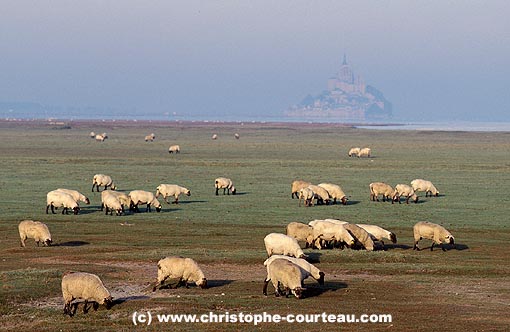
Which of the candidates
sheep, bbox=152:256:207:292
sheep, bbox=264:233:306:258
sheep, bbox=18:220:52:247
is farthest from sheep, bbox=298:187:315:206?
sheep, bbox=152:256:207:292

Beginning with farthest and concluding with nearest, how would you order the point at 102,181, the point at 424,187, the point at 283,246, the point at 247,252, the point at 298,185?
the point at 424,187 → the point at 102,181 → the point at 298,185 → the point at 247,252 → the point at 283,246

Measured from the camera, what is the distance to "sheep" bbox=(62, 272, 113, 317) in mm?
16562

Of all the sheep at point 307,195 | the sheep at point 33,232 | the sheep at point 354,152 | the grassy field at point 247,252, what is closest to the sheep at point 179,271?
the grassy field at point 247,252

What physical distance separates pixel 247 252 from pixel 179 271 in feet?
18.1

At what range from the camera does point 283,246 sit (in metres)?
21.9

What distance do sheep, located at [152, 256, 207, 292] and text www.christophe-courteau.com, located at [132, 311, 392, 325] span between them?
7.69 feet

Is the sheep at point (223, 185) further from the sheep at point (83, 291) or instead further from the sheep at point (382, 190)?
the sheep at point (83, 291)

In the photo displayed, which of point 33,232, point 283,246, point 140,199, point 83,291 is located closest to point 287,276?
point 283,246

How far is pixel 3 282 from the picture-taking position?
18984 millimetres

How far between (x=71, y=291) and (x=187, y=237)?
11258 mm

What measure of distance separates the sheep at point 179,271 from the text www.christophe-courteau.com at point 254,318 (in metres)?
2.34

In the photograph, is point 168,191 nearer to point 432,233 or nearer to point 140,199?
point 140,199

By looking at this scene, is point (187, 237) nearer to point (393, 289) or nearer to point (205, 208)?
point (205, 208)

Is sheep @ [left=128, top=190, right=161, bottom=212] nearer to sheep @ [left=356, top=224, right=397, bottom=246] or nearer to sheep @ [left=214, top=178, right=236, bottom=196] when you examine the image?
sheep @ [left=214, top=178, right=236, bottom=196]
